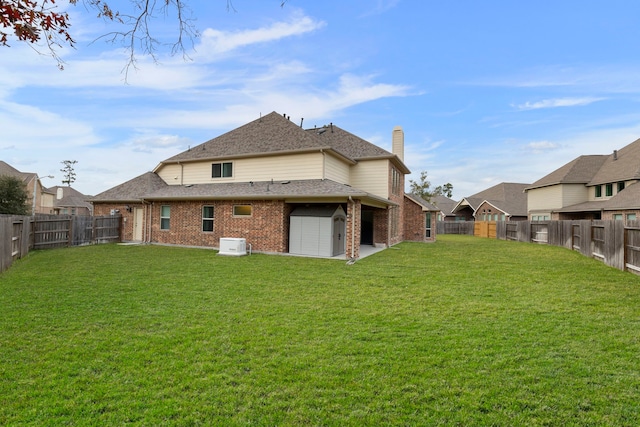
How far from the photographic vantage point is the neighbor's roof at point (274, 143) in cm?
1599

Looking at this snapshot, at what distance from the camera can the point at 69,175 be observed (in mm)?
66750

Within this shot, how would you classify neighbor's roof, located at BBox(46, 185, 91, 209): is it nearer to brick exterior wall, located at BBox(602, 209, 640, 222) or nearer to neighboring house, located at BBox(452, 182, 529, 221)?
neighboring house, located at BBox(452, 182, 529, 221)

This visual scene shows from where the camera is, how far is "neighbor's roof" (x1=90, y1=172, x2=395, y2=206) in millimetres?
13242

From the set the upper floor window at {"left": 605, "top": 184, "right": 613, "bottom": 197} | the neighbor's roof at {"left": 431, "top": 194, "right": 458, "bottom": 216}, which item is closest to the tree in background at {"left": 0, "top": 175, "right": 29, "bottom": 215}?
the upper floor window at {"left": 605, "top": 184, "right": 613, "bottom": 197}

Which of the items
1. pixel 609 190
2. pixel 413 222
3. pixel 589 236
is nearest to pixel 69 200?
pixel 413 222

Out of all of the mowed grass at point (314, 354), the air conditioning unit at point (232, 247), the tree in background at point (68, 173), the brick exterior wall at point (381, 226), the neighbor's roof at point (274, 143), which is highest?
the tree in background at point (68, 173)

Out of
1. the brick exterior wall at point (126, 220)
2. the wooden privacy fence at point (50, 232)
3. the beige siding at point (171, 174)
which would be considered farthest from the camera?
the beige siding at point (171, 174)

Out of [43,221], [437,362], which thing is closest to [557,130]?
[437,362]

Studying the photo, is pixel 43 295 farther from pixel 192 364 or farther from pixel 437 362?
pixel 437 362

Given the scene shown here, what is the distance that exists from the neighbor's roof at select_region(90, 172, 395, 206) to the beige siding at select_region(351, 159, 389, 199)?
1315mm

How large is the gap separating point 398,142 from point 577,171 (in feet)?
57.9

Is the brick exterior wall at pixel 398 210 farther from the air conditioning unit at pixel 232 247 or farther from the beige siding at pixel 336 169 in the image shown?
the air conditioning unit at pixel 232 247

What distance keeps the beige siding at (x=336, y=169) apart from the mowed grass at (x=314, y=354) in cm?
862

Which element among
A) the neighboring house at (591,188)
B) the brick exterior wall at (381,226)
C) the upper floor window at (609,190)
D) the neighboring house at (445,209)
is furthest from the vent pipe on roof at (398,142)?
the neighboring house at (445,209)
